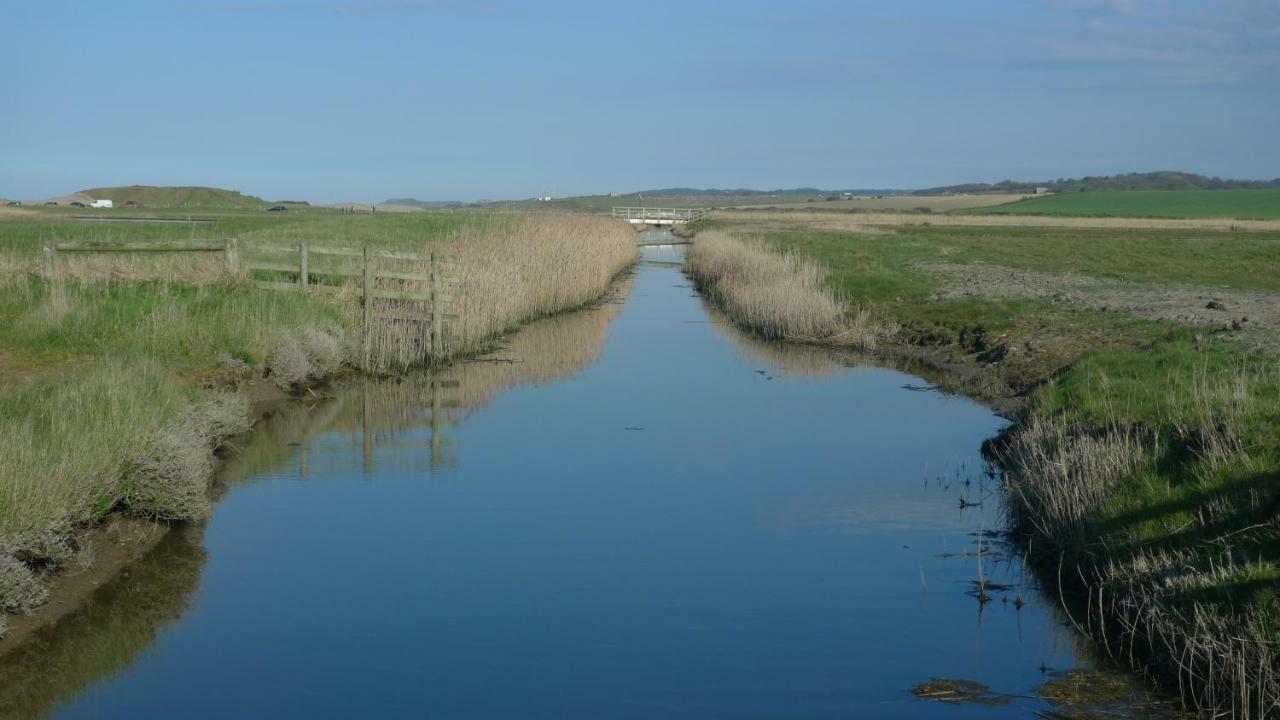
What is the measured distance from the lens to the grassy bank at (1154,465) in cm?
789

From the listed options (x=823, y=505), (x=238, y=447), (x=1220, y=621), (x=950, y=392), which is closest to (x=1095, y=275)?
(x=950, y=392)

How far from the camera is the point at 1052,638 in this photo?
30.8 feet

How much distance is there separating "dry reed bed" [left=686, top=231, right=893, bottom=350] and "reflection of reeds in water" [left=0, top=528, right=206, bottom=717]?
55.0 feet

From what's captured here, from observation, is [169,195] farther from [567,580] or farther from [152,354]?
[567,580]

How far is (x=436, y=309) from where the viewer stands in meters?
21.7

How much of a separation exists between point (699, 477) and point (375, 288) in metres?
9.21

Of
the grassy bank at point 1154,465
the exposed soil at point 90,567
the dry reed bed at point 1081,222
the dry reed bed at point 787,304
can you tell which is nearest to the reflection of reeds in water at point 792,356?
the dry reed bed at point 787,304

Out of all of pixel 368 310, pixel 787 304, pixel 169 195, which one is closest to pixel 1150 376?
pixel 368 310

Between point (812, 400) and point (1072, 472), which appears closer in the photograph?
point (1072, 472)

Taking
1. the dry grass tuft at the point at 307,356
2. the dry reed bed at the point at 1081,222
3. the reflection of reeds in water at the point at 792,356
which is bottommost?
the reflection of reeds in water at the point at 792,356

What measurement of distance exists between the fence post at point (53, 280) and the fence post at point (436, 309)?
18.5 ft

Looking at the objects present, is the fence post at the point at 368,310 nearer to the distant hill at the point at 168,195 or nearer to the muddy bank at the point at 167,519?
the muddy bank at the point at 167,519

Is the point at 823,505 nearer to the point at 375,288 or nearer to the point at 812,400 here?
the point at 812,400

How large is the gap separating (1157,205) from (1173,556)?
12208 cm
